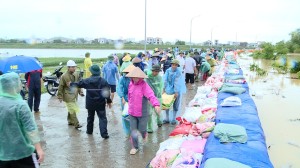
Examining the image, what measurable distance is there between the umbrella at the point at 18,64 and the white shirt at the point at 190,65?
7.44m

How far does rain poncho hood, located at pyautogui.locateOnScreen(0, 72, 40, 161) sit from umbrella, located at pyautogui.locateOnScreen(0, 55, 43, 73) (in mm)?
3744

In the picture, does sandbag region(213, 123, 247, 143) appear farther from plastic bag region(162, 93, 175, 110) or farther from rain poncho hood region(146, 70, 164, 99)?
plastic bag region(162, 93, 175, 110)

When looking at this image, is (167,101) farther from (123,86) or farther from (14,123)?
(14,123)

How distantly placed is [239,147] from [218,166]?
84 cm

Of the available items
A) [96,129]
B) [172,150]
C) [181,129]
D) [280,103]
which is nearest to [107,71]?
[96,129]

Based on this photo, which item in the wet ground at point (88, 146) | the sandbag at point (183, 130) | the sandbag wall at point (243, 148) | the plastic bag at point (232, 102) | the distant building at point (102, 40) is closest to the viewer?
the sandbag wall at point (243, 148)

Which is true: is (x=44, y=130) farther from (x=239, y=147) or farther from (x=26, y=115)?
(x=239, y=147)

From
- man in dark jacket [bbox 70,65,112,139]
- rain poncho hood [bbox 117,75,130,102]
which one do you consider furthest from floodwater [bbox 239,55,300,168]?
man in dark jacket [bbox 70,65,112,139]

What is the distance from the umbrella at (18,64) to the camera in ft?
21.4

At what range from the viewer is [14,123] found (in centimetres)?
305

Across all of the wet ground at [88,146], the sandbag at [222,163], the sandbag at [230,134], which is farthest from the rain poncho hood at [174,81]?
the sandbag at [222,163]

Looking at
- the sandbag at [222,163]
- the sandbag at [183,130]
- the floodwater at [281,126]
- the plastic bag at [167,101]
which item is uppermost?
the plastic bag at [167,101]

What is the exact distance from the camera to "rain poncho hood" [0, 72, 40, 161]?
3004 millimetres

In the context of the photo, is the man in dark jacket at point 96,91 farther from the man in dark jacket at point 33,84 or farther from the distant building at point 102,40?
the distant building at point 102,40
